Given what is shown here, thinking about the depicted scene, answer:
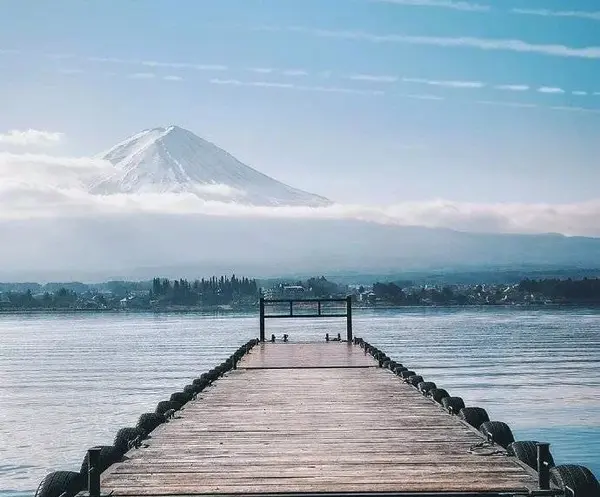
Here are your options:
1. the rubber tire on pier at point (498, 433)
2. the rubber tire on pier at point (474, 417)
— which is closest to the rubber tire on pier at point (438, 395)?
the rubber tire on pier at point (474, 417)

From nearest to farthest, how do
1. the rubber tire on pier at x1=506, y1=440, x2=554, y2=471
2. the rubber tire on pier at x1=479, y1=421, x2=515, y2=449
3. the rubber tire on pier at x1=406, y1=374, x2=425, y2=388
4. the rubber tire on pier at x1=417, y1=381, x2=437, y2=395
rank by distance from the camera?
the rubber tire on pier at x1=506, y1=440, x2=554, y2=471 → the rubber tire on pier at x1=479, y1=421, x2=515, y2=449 → the rubber tire on pier at x1=417, y1=381, x2=437, y2=395 → the rubber tire on pier at x1=406, y1=374, x2=425, y2=388

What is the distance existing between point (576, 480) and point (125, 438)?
585cm

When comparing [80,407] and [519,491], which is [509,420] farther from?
[519,491]

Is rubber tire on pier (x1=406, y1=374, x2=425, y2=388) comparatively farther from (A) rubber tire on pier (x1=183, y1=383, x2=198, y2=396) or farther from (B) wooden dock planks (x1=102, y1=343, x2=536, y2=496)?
(A) rubber tire on pier (x1=183, y1=383, x2=198, y2=396)

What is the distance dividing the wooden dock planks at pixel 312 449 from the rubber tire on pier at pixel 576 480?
315 millimetres

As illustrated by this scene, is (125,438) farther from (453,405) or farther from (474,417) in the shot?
(453,405)

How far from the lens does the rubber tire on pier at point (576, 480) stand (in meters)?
9.71

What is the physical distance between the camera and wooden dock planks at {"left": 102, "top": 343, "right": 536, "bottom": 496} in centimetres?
1041

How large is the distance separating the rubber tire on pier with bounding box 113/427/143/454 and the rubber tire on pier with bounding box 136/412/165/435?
0.42 m

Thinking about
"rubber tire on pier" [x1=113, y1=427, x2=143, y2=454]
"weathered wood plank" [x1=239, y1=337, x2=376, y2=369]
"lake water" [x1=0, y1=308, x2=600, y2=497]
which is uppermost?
"rubber tire on pier" [x1=113, y1=427, x2=143, y2=454]

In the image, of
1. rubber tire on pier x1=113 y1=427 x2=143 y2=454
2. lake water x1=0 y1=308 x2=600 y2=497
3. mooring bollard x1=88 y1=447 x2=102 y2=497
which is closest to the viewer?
mooring bollard x1=88 y1=447 x2=102 y2=497

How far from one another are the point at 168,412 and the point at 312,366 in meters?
12.0

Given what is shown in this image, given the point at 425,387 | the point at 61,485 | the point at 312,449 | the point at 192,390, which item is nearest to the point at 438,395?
the point at 425,387

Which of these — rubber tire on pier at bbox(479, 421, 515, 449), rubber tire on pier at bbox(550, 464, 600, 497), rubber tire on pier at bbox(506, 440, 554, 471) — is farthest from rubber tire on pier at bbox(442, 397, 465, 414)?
rubber tire on pier at bbox(550, 464, 600, 497)
